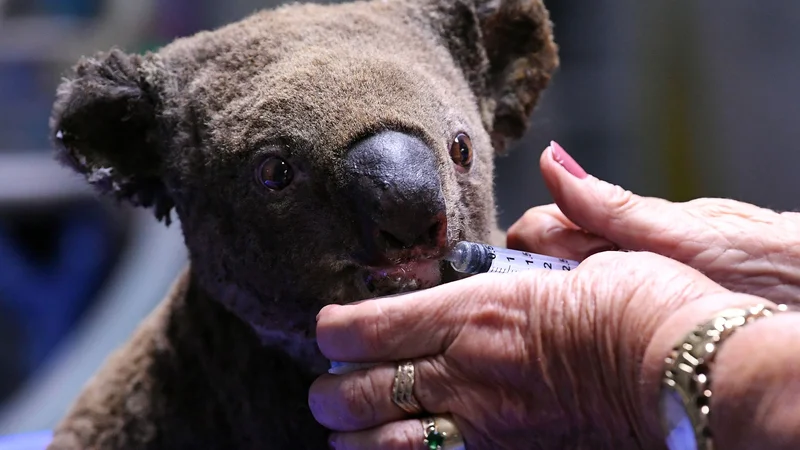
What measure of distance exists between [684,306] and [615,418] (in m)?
0.14

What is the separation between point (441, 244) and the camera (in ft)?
2.71

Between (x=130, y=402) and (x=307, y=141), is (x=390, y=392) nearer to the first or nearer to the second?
(x=307, y=141)

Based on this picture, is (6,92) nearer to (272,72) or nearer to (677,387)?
(272,72)

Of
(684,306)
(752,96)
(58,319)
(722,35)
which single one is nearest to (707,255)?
(684,306)

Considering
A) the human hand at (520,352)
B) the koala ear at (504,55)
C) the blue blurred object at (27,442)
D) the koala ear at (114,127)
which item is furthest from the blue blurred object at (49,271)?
the human hand at (520,352)

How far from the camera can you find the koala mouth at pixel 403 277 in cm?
84

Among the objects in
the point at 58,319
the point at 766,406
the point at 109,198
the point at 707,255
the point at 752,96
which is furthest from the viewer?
the point at 58,319

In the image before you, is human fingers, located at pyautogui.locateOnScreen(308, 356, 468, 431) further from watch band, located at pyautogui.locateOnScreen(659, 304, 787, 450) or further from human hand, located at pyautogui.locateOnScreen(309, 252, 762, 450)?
watch band, located at pyautogui.locateOnScreen(659, 304, 787, 450)

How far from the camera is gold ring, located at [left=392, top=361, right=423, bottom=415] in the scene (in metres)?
0.84

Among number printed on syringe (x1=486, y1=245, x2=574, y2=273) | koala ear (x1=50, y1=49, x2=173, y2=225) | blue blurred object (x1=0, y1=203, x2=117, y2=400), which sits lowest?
blue blurred object (x1=0, y1=203, x2=117, y2=400)

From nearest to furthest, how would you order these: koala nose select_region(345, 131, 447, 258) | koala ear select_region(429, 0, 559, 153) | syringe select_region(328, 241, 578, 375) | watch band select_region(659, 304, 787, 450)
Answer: watch band select_region(659, 304, 787, 450) < koala nose select_region(345, 131, 447, 258) < syringe select_region(328, 241, 578, 375) < koala ear select_region(429, 0, 559, 153)

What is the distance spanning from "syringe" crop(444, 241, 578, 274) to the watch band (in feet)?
0.89

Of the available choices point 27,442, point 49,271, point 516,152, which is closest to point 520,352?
point 516,152

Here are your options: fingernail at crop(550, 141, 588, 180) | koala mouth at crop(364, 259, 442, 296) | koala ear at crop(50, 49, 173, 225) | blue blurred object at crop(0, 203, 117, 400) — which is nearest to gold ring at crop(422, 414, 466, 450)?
koala mouth at crop(364, 259, 442, 296)
